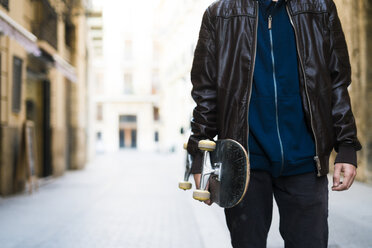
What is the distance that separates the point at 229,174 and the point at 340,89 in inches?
23.3

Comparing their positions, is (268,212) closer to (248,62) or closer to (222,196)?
(222,196)

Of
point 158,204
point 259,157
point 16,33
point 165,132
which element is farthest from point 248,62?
point 165,132

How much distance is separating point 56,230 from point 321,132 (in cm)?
441

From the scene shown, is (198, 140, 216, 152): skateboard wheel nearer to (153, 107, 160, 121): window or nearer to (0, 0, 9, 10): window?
(0, 0, 9, 10): window

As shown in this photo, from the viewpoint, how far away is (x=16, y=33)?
7.97m

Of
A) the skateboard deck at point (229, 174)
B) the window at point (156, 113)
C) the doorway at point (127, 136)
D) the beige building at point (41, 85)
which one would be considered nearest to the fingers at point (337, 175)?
the skateboard deck at point (229, 174)

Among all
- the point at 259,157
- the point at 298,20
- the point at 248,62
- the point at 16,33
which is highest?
the point at 16,33

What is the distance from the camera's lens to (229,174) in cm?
188

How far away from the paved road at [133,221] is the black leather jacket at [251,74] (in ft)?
7.41

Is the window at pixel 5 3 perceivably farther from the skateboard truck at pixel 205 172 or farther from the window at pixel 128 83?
the window at pixel 128 83

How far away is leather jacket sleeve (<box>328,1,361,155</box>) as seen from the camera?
193 centimetres

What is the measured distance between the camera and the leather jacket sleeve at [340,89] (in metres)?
1.93

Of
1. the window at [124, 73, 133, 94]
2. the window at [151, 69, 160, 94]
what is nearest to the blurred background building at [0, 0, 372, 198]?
the window at [151, 69, 160, 94]

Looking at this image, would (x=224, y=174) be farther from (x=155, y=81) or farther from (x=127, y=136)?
(x=127, y=136)
